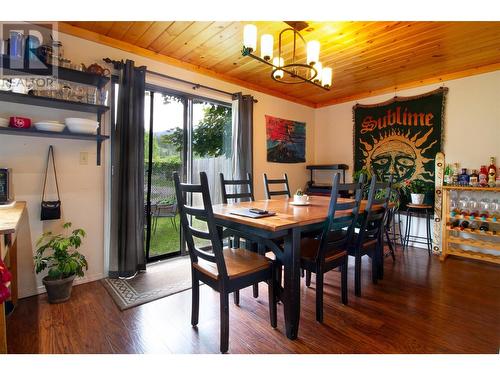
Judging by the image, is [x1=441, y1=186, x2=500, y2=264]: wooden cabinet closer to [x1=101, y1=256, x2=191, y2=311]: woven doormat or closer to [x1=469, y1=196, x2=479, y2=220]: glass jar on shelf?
[x1=469, y1=196, x2=479, y2=220]: glass jar on shelf

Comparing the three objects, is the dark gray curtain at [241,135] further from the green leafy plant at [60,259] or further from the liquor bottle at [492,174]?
the liquor bottle at [492,174]

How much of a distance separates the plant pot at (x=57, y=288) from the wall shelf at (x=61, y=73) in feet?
5.30

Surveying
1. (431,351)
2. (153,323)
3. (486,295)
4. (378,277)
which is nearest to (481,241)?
(486,295)

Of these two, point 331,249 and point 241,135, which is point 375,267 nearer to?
point 331,249

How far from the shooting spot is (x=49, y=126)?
2082 millimetres

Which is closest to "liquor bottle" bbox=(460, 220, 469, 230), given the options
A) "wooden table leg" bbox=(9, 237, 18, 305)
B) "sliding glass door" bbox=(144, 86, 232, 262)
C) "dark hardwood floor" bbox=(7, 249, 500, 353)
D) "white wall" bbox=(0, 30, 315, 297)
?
"dark hardwood floor" bbox=(7, 249, 500, 353)

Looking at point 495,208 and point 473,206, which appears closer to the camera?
point 495,208

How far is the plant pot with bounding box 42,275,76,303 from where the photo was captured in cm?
205

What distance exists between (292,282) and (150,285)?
1448mm

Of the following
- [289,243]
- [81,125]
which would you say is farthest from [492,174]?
[81,125]
